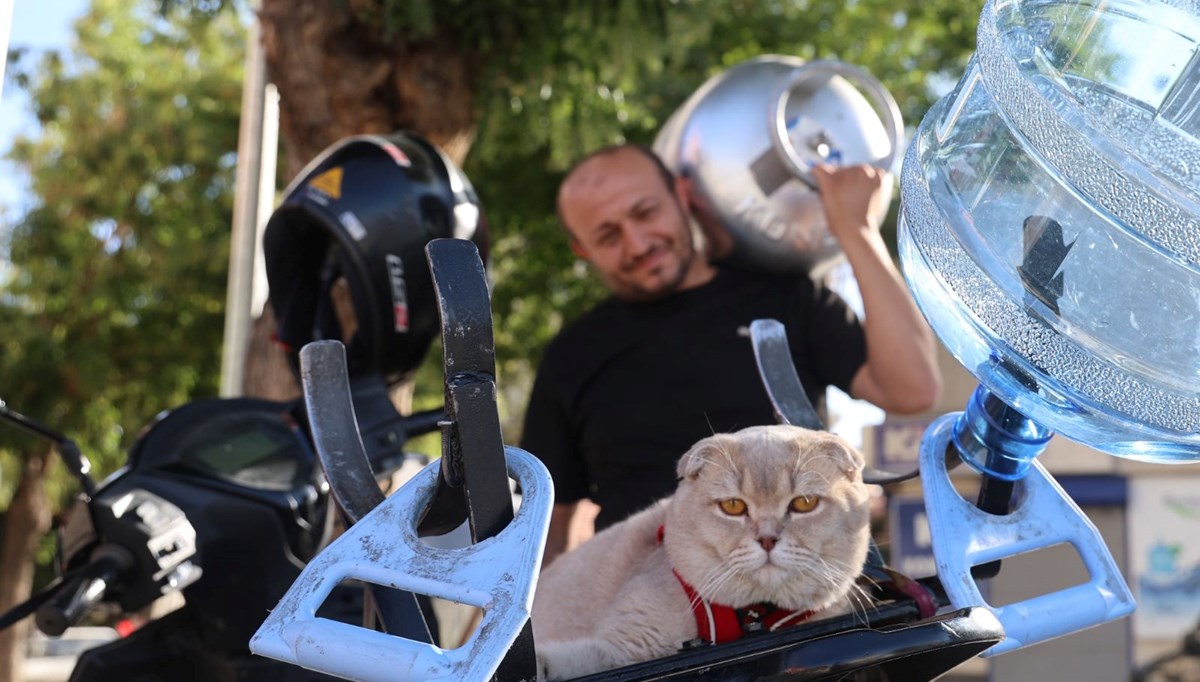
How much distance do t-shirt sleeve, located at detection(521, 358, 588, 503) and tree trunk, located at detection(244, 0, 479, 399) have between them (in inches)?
93.2

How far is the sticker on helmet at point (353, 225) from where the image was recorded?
2.32 metres

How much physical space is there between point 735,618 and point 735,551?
0.09 meters

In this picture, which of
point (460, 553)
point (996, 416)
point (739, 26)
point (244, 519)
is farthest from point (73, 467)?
point (739, 26)

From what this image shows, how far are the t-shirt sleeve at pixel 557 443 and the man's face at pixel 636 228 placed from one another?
36 centimetres

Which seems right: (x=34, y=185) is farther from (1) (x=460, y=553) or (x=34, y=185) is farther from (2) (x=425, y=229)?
(1) (x=460, y=553)

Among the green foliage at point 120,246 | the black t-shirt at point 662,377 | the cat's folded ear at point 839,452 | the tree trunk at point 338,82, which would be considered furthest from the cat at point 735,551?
the green foliage at point 120,246

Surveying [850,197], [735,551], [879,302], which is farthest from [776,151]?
[735,551]

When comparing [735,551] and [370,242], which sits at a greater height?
[735,551]

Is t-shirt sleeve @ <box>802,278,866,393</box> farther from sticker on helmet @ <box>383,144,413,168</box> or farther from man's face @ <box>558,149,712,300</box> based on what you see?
sticker on helmet @ <box>383,144,413,168</box>

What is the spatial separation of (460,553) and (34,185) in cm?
1411

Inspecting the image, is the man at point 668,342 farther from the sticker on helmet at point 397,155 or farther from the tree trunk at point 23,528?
the tree trunk at point 23,528

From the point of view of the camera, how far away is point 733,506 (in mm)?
1676

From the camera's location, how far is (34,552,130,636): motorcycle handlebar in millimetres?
1801

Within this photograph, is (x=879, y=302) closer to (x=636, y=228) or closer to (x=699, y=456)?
(x=636, y=228)
